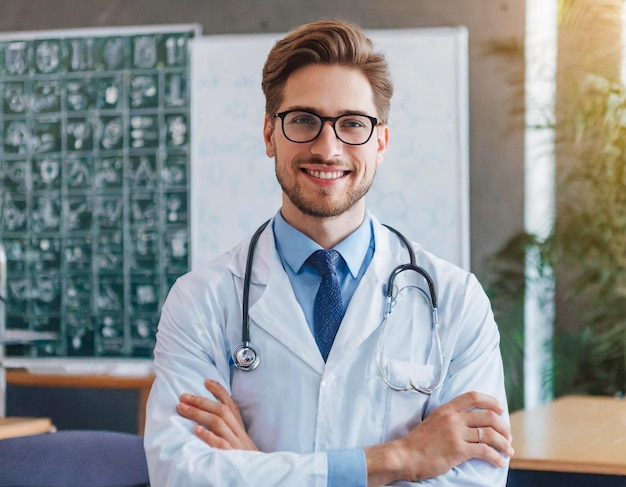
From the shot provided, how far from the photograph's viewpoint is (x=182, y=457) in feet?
4.92

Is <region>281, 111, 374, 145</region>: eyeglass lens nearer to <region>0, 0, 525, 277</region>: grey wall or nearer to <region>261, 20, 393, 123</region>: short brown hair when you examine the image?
<region>261, 20, 393, 123</region>: short brown hair

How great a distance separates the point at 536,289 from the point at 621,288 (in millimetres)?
391

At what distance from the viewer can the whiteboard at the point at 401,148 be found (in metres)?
3.61

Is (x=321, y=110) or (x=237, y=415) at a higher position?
(x=321, y=110)

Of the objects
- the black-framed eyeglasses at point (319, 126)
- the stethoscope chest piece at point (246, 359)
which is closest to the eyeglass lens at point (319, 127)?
the black-framed eyeglasses at point (319, 126)

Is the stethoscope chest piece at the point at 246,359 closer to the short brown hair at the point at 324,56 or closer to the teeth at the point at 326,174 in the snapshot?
the teeth at the point at 326,174

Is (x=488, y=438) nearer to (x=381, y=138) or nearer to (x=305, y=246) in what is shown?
(x=305, y=246)

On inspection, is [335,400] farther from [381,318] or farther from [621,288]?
[621,288]

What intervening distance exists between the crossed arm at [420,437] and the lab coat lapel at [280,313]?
139 millimetres

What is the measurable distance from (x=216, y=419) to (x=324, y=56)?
0.66m

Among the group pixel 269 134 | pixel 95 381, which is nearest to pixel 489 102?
pixel 95 381

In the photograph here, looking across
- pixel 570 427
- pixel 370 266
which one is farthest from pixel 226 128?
pixel 370 266

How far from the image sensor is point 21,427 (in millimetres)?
2020

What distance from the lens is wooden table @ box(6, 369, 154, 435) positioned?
12.1ft
